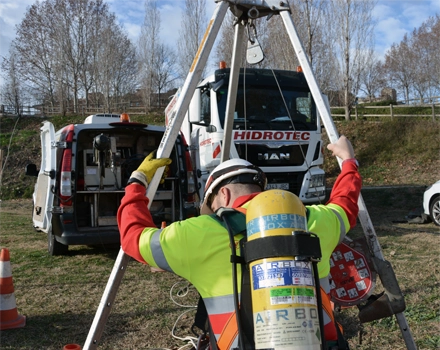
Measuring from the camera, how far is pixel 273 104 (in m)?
9.19

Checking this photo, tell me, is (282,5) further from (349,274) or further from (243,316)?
(243,316)

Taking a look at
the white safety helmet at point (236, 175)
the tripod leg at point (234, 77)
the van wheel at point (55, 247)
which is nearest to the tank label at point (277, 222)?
the white safety helmet at point (236, 175)

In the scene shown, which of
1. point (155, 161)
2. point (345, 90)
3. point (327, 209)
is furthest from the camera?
point (345, 90)

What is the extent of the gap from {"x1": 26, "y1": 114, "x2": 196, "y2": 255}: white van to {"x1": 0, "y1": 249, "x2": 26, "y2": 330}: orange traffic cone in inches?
77.8

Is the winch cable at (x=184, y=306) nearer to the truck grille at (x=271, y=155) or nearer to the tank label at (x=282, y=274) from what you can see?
the tank label at (x=282, y=274)

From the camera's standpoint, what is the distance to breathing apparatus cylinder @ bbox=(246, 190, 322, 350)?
63.2 inches

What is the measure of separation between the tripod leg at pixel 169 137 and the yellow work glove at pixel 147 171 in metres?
0.11

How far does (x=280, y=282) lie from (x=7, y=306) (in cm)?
338

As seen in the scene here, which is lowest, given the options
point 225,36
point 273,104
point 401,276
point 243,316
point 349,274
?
point 401,276

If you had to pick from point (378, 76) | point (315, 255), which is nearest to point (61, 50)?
point (378, 76)

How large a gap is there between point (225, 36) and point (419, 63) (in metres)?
29.5

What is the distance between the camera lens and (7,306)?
4.17 meters

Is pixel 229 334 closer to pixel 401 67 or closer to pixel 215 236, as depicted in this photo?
pixel 215 236

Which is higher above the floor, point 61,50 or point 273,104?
point 61,50
